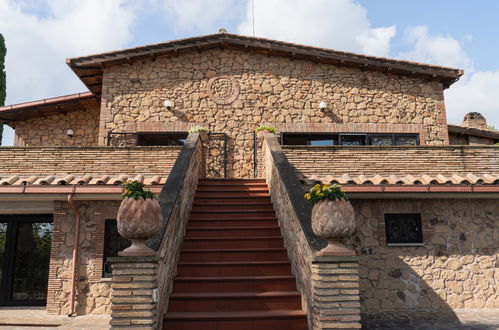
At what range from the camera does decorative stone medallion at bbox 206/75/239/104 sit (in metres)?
11.5

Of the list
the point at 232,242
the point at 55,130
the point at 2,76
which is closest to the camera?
the point at 232,242

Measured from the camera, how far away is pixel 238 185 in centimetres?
879

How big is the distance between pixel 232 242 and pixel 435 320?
155 inches

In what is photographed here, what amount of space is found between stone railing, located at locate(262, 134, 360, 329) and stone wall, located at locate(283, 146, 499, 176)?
267cm

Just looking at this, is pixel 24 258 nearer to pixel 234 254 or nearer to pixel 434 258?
pixel 234 254

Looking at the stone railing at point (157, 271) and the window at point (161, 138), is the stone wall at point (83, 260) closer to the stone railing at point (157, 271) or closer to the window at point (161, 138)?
the stone railing at point (157, 271)

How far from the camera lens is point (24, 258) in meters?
8.68

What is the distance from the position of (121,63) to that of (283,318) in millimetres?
9341

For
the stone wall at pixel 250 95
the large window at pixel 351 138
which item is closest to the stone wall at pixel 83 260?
A: the stone wall at pixel 250 95

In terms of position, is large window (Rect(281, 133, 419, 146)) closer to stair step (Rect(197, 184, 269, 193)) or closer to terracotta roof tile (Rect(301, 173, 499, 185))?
stair step (Rect(197, 184, 269, 193))

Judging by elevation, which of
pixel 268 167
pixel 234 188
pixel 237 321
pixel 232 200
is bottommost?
pixel 237 321

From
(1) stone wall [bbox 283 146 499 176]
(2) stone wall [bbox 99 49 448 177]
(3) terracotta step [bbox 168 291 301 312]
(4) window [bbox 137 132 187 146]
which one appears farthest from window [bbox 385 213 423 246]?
(4) window [bbox 137 132 187 146]

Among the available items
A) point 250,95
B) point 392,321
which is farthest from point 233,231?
point 250,95

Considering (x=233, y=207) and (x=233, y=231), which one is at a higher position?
(x=233, y=207)
